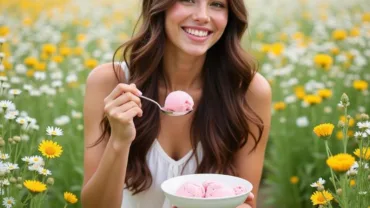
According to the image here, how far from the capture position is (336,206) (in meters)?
2.86

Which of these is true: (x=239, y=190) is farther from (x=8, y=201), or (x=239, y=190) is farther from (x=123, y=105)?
(x=8, y=201)

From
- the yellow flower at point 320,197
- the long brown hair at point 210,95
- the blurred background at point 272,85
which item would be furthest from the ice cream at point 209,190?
the long brown hair at point 210,95

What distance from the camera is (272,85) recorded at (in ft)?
12.6

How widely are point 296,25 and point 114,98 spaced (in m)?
4.16

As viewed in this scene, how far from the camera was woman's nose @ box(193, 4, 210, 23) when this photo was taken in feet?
6.70

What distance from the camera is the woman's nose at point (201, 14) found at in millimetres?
2041

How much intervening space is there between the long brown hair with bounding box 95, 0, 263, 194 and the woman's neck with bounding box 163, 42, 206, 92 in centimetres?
3

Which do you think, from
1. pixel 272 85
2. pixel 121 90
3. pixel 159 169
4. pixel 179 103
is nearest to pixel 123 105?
pixel 121 90

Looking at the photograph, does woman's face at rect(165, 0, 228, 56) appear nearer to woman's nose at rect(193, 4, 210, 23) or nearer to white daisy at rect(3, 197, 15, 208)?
woman's nose at rect(193, 4, 210, 23)

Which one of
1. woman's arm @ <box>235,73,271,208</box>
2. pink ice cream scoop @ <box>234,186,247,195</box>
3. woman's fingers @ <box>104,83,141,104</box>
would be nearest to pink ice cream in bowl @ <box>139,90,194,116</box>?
woman's fingers @ <box>104,83,141,104</box>

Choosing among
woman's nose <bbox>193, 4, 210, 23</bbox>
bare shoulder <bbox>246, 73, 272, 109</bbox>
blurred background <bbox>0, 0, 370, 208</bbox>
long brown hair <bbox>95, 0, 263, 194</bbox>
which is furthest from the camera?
blurred background <bbox>0, 0, 370, 208</bbox>

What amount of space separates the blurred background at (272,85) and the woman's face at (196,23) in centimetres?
49

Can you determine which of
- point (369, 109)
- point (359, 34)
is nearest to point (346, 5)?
point (359, 34)

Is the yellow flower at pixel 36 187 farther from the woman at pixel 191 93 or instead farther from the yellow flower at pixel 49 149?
the woman at pixel 191 93
